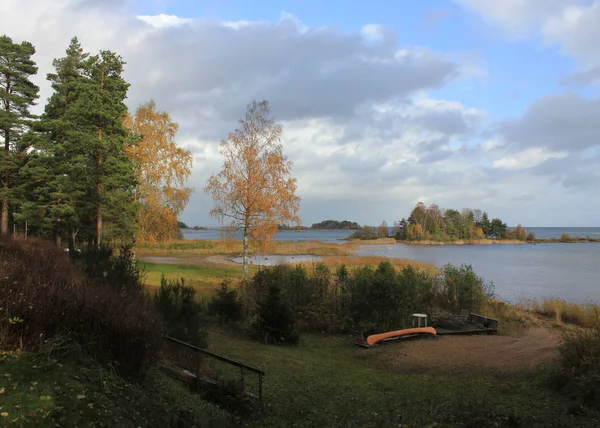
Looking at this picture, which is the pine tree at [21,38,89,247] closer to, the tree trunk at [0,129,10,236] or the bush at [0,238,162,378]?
the tree trunk at [0,129,10,236]

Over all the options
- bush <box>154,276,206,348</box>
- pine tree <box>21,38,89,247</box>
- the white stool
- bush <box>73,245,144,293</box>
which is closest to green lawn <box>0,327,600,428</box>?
bush <box>154,276,206,348</box>

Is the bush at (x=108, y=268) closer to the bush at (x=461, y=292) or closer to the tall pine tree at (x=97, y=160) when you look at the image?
the tall pine tree at (x=97, y=160)

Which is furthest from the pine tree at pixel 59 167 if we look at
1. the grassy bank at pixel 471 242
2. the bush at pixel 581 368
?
the grassy bank at pixel 471 242

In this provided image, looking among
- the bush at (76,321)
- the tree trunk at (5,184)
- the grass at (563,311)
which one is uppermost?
the tree trunk at (5,184)

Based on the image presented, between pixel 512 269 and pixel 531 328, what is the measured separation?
24.8 meters

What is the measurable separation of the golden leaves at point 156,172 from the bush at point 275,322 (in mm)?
11334

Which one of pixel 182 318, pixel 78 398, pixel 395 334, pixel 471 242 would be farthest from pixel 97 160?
pixel 471 242

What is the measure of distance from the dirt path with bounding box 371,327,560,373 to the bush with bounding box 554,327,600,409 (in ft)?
5.32

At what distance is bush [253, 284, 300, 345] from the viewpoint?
41.5 feet

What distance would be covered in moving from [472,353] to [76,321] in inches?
411

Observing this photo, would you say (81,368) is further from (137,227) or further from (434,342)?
(137,227)

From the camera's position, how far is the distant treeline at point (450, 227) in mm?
108938

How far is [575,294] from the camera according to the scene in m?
25.4

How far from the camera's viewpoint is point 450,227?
110 meters
